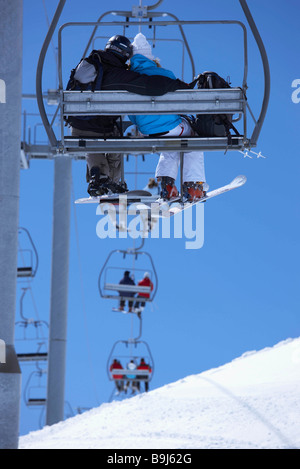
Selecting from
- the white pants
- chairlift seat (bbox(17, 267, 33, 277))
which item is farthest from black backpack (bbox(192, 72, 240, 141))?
chairlift seat (bbox(17, 267, 33, 277))

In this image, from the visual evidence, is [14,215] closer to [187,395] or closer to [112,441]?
[112,441]

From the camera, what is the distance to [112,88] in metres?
6.63

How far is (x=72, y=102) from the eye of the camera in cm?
646

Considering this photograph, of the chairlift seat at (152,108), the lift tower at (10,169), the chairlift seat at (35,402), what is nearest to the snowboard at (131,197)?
the lift tower at (10,169)

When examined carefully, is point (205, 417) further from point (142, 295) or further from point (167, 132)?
point (142, 295)

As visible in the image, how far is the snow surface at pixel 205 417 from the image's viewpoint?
9.80 metres

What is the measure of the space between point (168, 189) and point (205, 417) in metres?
4.33

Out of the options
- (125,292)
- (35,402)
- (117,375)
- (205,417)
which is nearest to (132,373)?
(117,375)

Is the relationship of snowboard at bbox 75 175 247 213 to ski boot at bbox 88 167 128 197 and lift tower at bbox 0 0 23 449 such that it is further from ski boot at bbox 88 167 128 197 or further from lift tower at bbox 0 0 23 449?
lift tower at bbox 0 0 23 449

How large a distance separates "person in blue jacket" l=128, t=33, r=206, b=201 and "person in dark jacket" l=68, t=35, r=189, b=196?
132 millimetres

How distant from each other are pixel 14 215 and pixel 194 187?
1.53 metres

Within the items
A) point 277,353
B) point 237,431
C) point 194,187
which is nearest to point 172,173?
point 194,187

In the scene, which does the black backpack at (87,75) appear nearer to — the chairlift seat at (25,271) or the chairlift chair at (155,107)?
the chairlift chair at (155,107)

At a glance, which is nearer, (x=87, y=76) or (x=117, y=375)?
(x=87, y=76)
